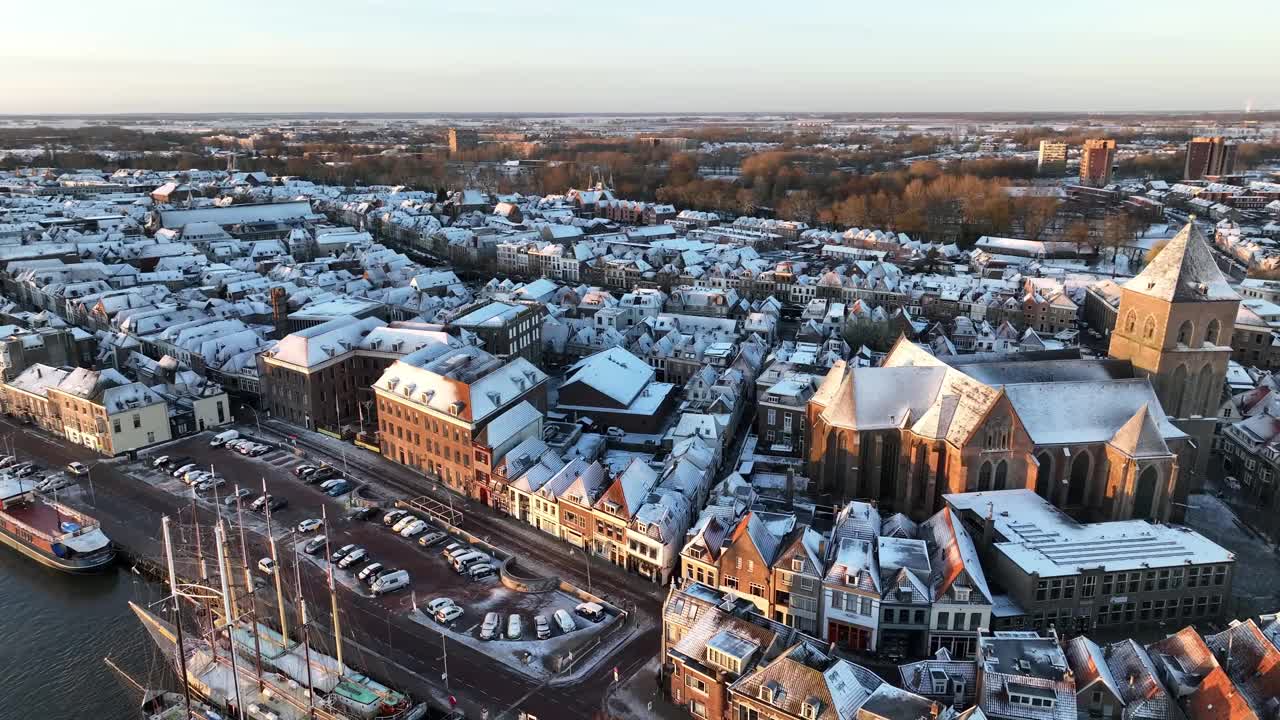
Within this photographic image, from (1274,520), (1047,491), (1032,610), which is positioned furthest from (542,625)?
(1274,520)

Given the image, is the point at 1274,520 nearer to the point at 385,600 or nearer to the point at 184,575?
the point at 385,600

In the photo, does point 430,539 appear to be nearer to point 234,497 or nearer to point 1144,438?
point 234,497

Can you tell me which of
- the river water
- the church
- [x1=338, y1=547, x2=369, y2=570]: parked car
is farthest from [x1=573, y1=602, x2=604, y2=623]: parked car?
the river water

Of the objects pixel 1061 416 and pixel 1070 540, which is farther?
pixel 1061 416

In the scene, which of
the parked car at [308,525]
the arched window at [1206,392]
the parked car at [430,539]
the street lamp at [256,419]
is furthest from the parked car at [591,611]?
the arched window at [1206,392]

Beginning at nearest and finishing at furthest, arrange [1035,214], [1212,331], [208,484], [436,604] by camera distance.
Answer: [436,604]
[1212,331]
[208,484]
[1035,214]

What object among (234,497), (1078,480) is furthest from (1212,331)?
(234,497)
